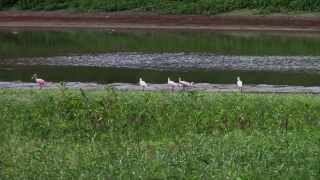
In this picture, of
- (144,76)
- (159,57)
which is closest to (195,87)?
(144,76)

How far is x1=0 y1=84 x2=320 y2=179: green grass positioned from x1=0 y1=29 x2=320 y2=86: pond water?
9081mm

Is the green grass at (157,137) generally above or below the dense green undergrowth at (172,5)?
above

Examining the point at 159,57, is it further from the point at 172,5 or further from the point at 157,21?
the point at 172,5

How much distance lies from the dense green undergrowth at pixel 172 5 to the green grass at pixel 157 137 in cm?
2567

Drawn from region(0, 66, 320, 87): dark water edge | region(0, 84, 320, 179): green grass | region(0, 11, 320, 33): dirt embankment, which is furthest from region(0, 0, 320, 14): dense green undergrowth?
region(0, 84, 320, 179): green grass

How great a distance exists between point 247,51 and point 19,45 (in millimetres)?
10809

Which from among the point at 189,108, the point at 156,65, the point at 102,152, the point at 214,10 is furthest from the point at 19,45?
the point at 102,152

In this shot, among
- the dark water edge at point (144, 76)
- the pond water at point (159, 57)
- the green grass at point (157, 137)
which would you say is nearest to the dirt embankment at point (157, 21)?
the pond water at point (159, 57)

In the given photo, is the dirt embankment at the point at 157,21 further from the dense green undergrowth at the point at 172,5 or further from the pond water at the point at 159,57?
the pond water at the point at 159,57

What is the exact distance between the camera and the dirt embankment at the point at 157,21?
38.4m

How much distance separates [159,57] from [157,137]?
17.2 meters

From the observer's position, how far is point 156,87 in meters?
21.9

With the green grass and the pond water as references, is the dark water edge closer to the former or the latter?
the pond water

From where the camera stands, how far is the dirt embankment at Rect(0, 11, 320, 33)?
1513 inches
